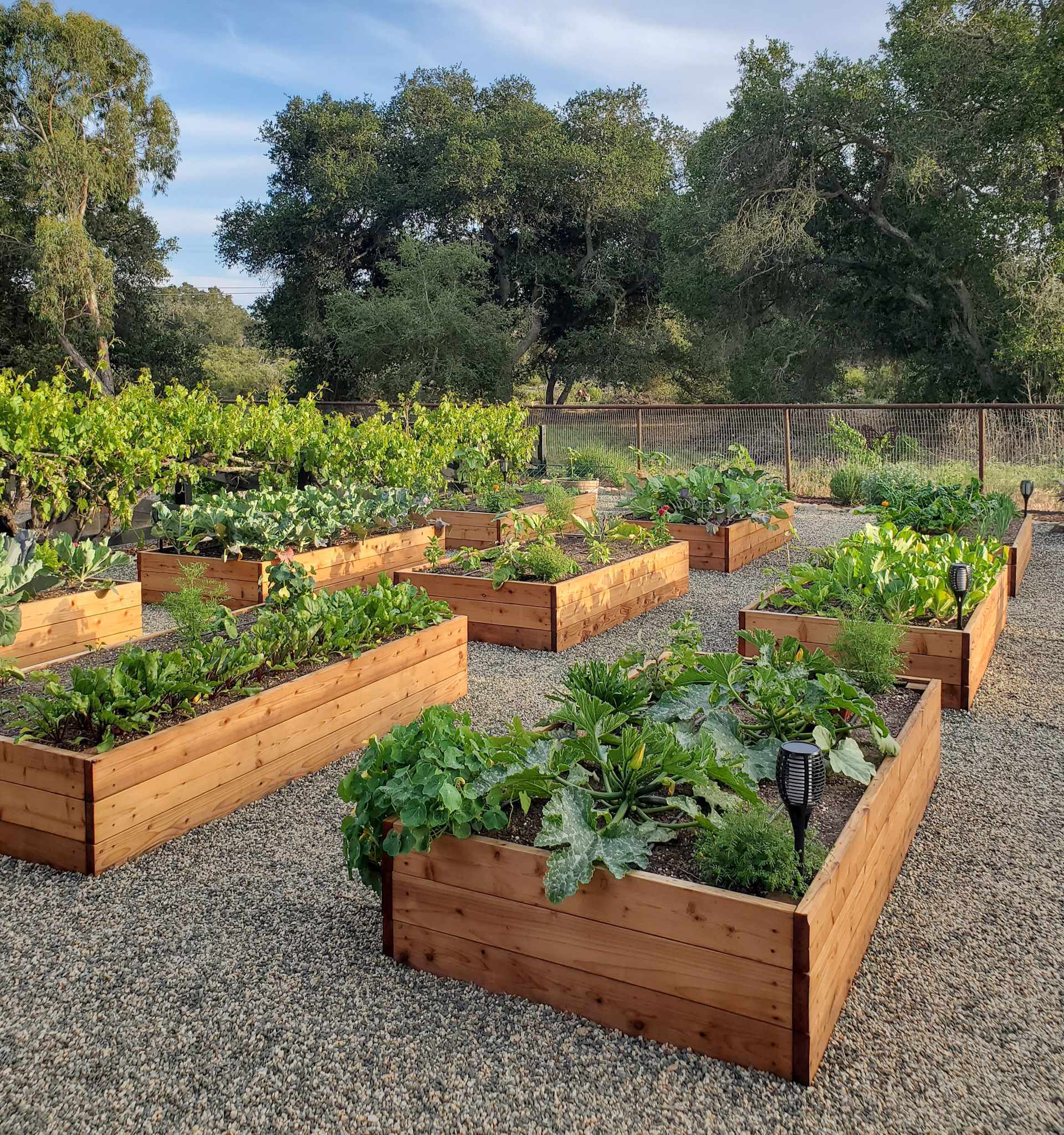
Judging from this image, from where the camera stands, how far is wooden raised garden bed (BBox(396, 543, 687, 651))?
543 cm

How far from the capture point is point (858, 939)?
2348 millimetres

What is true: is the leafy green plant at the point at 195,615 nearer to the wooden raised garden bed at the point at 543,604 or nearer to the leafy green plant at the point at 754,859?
the wooden raised garden bed at the point at 543,604

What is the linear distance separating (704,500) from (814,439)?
5.74 meters

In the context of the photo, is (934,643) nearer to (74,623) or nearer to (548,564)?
(548,564)

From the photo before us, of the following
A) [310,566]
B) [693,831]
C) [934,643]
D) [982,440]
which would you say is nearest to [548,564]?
[310,566]

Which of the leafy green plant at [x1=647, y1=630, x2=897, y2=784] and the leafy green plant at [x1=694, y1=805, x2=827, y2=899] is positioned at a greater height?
the leafy green plant at [x1=647, y1=630, x2=897, y2=784]

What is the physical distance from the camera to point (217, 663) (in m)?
3.48

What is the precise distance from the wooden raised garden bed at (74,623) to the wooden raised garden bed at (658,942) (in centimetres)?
314

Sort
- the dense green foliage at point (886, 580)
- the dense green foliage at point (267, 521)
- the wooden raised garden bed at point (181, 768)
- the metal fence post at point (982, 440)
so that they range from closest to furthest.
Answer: the wooden raised garden bed at point (181, 768) < the dense green foliage at point (886, 580) < the dense green foliage at point (267, 521) < the metal fence post at point (982, 440)

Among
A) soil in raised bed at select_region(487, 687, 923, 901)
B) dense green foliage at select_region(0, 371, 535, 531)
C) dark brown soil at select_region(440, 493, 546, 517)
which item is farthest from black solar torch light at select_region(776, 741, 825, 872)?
dark brown soil at select_region(440, 493, 546, 517)

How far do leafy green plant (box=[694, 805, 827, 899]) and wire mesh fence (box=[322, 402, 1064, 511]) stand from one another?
806 cm

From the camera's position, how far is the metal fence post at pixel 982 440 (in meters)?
10.8

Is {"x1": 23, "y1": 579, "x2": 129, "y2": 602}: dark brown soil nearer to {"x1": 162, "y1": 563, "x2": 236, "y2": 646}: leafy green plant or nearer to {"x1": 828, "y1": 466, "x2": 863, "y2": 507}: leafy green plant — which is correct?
{"x1": 162, "y1": 563, "x2": 236, "y2": 646}: leafy green plant

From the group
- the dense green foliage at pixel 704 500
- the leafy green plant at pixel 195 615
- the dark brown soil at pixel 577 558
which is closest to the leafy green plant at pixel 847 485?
the dense green foliage at pixel 704 500
